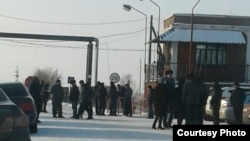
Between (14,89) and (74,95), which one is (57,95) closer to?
(74,95)

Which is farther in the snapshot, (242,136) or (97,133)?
(97,133)

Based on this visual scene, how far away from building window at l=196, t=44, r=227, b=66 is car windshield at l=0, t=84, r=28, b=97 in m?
26.3

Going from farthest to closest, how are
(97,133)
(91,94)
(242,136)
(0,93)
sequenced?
1. (91,94)
2. (97,133)
3. (0,93)
4. (242,136)

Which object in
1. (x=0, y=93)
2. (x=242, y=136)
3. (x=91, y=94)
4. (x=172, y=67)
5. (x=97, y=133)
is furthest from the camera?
(x=172, y=67)

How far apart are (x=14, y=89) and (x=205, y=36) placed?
25900 mm

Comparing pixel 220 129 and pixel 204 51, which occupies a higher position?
pixel 204 51

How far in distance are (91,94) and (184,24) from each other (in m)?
16.6

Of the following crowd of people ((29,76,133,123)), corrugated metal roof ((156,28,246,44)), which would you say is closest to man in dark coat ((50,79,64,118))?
crowd of people ((29,76,133,123))

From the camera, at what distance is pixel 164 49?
162ft

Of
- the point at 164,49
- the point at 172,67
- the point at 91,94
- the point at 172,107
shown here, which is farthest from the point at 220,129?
the point at 164,49

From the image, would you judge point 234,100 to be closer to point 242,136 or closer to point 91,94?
point 91,94

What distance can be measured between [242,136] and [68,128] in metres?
15.5

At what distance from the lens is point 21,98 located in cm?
1947

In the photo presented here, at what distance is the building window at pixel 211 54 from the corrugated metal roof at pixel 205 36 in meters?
0.78
